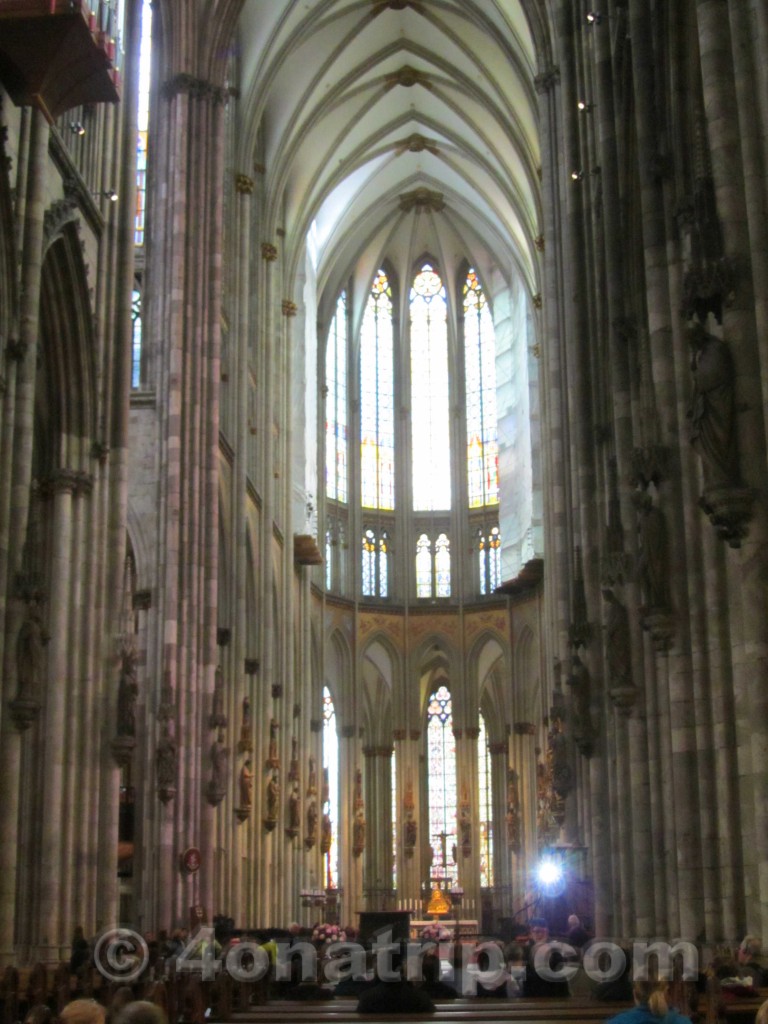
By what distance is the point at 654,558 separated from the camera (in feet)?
47.6

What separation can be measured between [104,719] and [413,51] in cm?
2860

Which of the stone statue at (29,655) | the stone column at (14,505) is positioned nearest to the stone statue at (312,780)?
the stone column at (14,505)

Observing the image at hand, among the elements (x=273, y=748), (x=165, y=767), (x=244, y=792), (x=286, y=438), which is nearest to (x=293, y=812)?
(x=273, y=748)

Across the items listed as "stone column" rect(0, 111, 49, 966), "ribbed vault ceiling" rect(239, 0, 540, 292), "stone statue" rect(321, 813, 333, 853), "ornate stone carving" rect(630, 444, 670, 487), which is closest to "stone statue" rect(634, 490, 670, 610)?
"ornate stone carving" rect(630, 444, 670, 487)

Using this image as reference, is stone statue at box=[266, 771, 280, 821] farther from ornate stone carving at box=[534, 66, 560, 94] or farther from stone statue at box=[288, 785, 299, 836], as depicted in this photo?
ornate stone carving at box=[534, 66, 560, 94]

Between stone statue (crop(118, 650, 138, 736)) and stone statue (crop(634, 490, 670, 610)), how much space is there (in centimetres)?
1025

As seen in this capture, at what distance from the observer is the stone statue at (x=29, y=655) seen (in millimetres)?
18000

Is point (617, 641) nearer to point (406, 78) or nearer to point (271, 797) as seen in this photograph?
point (271, 797)

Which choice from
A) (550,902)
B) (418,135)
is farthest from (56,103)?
(418,135)

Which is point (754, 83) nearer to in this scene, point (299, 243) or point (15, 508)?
point (15, 508)

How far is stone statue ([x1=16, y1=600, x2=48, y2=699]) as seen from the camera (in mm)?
18000

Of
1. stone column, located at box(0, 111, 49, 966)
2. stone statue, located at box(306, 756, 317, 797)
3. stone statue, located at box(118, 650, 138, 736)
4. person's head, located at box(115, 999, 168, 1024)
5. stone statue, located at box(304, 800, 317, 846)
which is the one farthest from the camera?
stone statue, located at box(306, 756, 317, 797)

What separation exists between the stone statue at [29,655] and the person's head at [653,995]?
12.1m

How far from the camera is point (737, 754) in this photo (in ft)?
42.1
